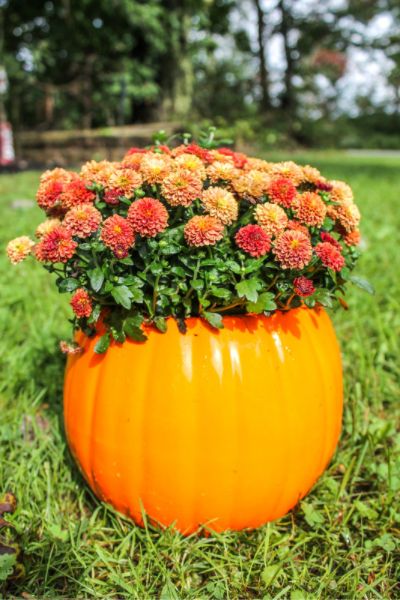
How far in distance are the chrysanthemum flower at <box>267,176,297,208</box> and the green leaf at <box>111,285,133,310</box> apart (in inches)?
17.1

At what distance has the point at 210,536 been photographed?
4.69 feet

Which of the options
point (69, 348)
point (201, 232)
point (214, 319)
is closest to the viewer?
point (201, 232)

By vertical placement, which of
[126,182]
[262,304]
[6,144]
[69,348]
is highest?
[6,144]

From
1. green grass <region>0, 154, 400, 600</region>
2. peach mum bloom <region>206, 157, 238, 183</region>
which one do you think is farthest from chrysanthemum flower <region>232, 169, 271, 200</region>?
green grass <region>0, 154, 400, 600</region>

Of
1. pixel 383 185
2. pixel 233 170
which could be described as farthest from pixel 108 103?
pixel 233 170

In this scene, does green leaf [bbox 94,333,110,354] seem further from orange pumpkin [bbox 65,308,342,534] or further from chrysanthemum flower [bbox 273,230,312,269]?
chrysanthemum flower [bbox 273,230,312,269]

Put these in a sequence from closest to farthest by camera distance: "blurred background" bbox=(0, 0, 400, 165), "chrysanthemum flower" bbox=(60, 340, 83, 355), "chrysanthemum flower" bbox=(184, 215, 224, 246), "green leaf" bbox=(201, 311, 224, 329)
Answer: "chrysanthemum flower" bbox=(184, 215, 224, 246) < "green leaf" bbox=(201, 311, 224, 329) < "chrysanthemum flower" bbox=(60, 340, 83, 355) < "blurred background" bbox=(0, 0, 400, 165)

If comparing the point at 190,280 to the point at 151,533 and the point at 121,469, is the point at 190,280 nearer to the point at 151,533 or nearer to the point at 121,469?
the point at 121,469

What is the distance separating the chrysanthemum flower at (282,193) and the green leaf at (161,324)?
16.3 inches

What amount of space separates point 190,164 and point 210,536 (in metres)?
1.00

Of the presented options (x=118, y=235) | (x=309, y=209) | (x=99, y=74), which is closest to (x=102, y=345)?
(x=118, y=235)

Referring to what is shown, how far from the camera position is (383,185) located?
7.75 metres

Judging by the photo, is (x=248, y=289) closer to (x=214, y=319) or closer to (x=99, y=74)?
(x=214, y=319)

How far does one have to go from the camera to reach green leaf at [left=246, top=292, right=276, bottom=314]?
126 cm
